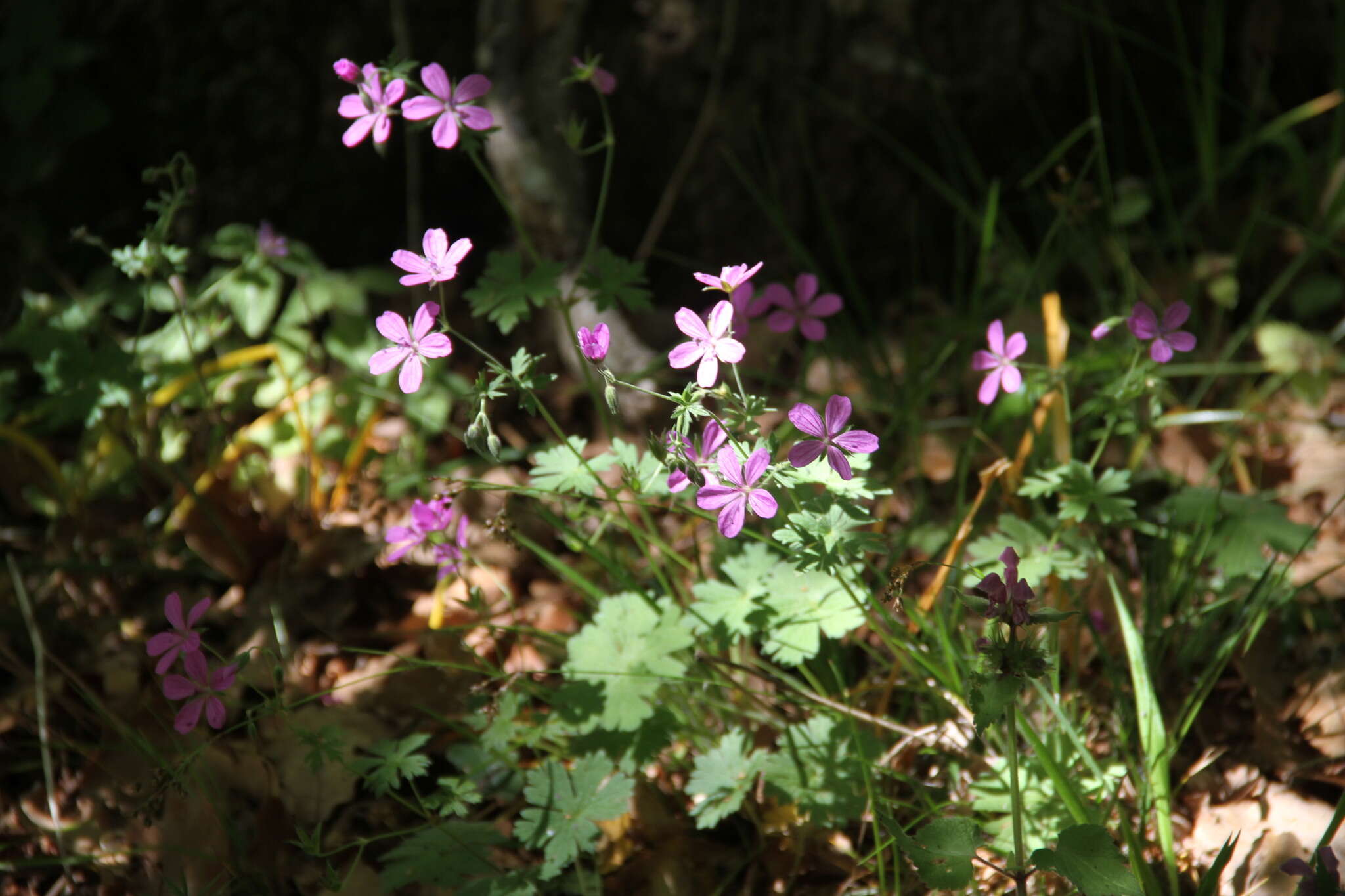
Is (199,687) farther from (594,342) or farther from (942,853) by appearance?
(942,853)

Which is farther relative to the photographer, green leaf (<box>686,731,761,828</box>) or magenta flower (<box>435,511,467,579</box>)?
magenta flower (<box>435,511,467,579</box>)

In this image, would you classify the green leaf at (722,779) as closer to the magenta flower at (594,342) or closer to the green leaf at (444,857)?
the green leaf at (444,857)

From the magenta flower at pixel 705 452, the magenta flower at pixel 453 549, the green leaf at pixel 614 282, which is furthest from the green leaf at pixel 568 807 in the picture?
the green leaf at pixel 614 282

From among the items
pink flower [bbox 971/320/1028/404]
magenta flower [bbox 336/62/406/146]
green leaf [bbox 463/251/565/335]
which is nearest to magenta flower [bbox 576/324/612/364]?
green leaf [bbox 463/251/565/335]

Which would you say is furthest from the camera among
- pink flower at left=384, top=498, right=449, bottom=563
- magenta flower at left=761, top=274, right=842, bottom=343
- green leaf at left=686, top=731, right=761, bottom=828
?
magenta flower at left=761, top=274, right=842, bottom=343

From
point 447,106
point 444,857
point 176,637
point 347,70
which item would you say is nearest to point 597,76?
point 447,106

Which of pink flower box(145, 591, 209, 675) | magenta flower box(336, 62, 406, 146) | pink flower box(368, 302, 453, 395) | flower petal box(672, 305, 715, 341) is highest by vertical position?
magenta flower box(336, 62, 406, 146)

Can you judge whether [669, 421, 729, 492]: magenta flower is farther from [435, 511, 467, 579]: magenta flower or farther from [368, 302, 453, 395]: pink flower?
[435, 511, 467, 579]: magenta flower
